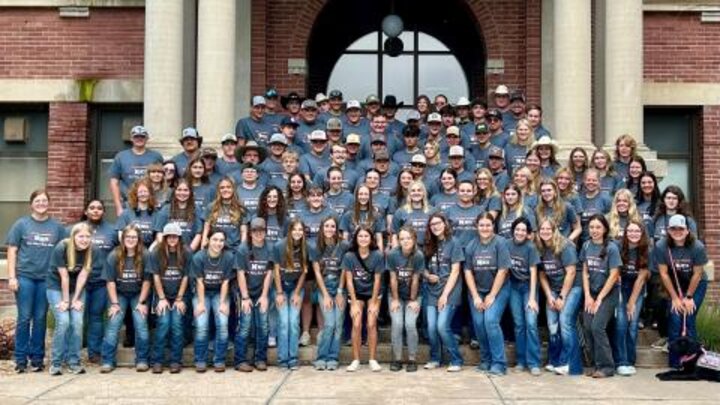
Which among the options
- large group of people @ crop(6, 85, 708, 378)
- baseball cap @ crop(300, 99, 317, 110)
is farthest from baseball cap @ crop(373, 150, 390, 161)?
baseball cap @ crop(300, 99, 317, 110)

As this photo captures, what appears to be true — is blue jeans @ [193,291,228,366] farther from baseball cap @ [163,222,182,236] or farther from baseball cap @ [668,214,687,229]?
baseball cap @ [668,214,687,229]

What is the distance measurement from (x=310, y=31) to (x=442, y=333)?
716cm

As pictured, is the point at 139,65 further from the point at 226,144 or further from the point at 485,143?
the point at 485,143

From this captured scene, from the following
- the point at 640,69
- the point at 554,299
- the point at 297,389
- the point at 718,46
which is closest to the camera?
the point at 297,389

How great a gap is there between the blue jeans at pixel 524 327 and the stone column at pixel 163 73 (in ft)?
16.7

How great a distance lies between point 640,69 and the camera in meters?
11.4

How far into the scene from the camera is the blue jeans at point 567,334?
315 inches

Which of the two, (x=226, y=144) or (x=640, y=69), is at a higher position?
(x=640, y=69)

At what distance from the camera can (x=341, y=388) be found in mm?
7363

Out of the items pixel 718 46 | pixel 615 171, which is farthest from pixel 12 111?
pixel 718 46

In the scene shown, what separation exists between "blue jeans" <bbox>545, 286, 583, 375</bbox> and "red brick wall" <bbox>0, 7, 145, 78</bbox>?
8165 millimetres

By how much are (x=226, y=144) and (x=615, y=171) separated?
4.41 metres

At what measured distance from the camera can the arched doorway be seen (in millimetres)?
14789

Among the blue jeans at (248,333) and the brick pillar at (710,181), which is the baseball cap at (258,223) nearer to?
the blue jeans at (248,333)
